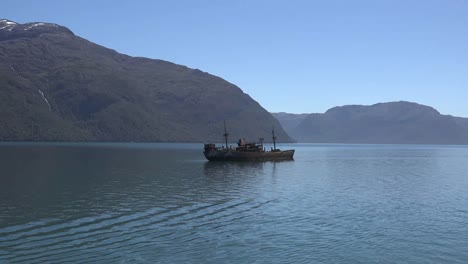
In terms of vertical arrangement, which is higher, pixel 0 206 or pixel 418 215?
pixel 0 206

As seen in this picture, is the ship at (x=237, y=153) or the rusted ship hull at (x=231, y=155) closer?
the rusted ship hull at (x=231, y=155)

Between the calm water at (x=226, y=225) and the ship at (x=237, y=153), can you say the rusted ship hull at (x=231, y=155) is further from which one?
the calm water at (x=226, y=225)

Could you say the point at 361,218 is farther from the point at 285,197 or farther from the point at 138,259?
the point at 138,259

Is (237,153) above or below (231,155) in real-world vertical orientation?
above

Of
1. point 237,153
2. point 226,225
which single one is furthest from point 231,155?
point 226,225

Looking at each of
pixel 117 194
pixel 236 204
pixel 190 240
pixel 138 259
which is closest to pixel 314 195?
pixel 236 204

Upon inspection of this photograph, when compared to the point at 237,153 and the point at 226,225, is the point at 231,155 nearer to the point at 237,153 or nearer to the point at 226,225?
the point at 237,153

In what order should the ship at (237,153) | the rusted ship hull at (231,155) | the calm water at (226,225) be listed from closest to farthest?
1. the calm water at (226,225)
2. the rusted ship hull at (231,155)
3. the ship at (237,153)

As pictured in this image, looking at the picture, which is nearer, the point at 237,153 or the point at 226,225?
the point at 226,225

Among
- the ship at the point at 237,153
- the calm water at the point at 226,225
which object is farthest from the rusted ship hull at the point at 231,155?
the calm water at the point at 226,225

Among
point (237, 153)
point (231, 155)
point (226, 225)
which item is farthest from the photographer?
point (237, 153)

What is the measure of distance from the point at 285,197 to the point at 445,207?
17600 mm

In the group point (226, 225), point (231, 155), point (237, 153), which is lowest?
point (226, 225)

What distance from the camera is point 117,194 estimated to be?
51656 millimetres
